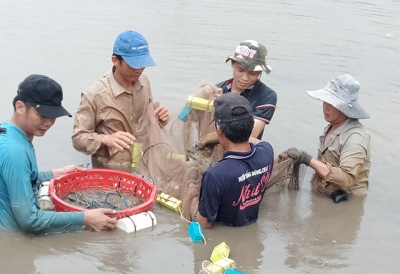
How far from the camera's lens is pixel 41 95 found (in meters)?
4.18

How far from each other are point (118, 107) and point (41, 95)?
182cm

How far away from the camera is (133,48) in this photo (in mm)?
5637

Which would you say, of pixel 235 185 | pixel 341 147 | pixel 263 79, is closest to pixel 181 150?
pixel 235 185

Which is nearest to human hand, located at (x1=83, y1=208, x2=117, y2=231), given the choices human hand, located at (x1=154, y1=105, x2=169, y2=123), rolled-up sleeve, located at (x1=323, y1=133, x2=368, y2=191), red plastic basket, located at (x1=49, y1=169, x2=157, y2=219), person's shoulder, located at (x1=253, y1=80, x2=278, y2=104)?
red plastic basket, located at (x1=49, y1=169, x2=157, y2=219)

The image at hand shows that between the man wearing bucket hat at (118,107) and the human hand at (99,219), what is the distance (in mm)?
980

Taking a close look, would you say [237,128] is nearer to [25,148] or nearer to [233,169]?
[233,169]

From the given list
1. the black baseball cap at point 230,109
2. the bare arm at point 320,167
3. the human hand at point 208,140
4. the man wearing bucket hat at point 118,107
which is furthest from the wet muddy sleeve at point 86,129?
the bare arm at point 320,167

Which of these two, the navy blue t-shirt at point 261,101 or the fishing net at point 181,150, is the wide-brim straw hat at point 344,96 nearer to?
the navy blue t-shirt at point 261,101

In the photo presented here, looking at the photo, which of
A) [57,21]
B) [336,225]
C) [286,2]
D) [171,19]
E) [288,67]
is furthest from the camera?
[286,2]

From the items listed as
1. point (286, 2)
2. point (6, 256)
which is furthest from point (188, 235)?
point (286, 2)

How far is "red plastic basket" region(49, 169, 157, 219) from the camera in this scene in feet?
16.9

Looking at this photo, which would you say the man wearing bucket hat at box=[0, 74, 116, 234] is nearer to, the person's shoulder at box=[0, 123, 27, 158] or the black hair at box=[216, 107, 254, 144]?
the person's shoulder at box=[0, 123, 27, 158]

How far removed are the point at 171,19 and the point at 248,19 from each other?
2278 millimetres

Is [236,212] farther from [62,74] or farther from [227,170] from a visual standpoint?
[62,74]
